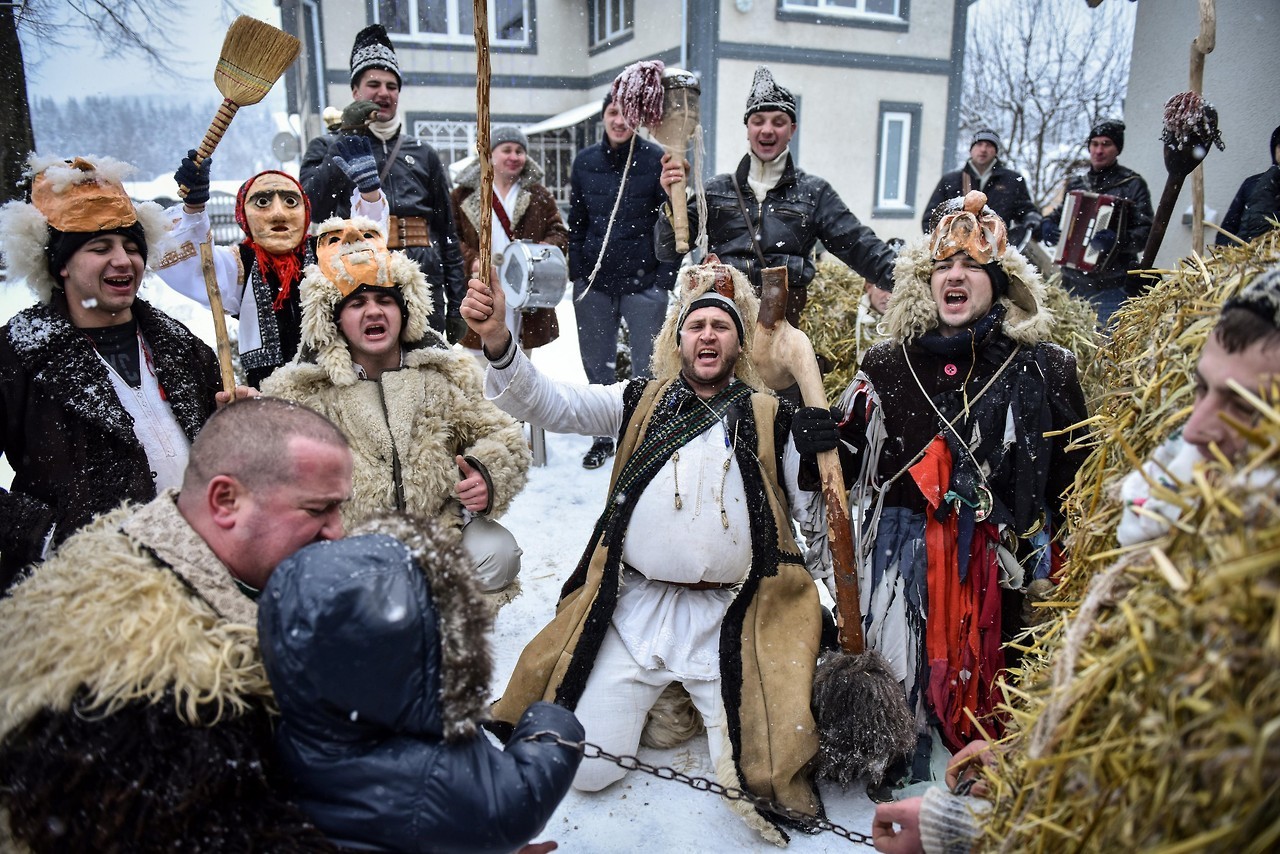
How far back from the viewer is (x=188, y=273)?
3.80m

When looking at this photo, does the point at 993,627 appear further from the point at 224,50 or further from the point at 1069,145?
the point at 1069,145

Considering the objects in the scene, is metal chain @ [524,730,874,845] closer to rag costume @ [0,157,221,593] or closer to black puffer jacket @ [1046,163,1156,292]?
rag costume @ [0,157,221,593]

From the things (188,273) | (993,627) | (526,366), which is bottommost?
(993,627)

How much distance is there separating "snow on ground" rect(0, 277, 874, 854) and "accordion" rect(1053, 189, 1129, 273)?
418 centimetres

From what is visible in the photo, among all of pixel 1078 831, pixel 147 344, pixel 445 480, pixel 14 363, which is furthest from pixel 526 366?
pixel 1078 831

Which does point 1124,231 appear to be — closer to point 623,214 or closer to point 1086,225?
point 1086,225

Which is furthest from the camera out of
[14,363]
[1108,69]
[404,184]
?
[1108,69]

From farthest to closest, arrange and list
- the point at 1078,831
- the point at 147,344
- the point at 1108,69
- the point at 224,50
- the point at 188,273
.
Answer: the point at 1108,69, the point at 188,273, the point at 224,50, the point at 147,344, the point at 1078,831

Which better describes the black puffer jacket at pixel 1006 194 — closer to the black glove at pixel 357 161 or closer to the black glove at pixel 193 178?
the black glove at pixel 357 161

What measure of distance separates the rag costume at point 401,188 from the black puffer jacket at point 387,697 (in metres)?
3.65

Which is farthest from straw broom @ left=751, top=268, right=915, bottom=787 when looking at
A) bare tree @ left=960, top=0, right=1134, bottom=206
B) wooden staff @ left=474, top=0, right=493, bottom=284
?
bare tree @ left=960, top=0, right=1134, bottom=206

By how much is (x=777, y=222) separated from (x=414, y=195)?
7.70 feet

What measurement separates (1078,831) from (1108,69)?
22.4 meters

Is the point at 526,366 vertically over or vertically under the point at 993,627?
over
